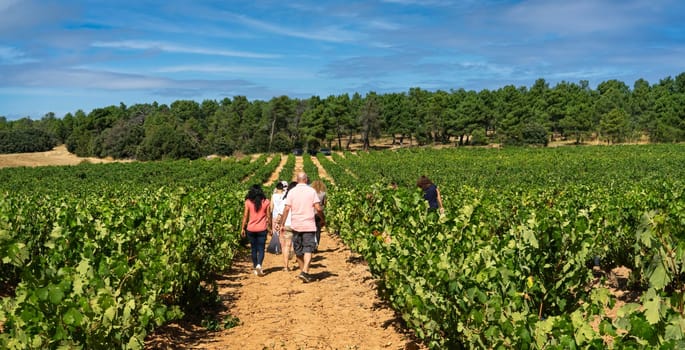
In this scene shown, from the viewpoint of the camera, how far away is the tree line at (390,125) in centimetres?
8231

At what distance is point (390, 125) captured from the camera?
99562 mm

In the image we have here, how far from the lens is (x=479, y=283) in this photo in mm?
5051

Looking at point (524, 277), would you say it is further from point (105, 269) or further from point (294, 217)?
point (294, 217)

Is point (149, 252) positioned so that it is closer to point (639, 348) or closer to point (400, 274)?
point (400, 274)

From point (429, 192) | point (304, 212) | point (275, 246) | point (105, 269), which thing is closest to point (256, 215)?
point (304, 212)

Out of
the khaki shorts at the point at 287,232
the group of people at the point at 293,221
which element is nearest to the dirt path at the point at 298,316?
the group of people at the point at 293,221

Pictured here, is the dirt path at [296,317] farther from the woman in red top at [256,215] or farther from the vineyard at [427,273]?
the woman in red top at [256,215]

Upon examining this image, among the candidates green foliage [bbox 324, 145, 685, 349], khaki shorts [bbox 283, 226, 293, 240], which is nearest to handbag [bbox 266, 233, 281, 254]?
khaki shorts [bbox 283, 226, 293, 240]

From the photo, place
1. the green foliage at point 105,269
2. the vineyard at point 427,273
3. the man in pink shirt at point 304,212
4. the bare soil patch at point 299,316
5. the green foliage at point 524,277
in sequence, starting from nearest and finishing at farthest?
1. the green foliage at point 524,277
2. the vineyard at point 427,273
3. the green foliage at point 105,269
4. the bare soil patch at point 299,316
5. the man in pink shirt at point 304,212

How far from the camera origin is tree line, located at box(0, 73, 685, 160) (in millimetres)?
82312

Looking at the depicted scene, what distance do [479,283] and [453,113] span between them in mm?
94396

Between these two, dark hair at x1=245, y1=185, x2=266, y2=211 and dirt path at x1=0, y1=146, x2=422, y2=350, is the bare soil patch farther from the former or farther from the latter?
dark hair at x1=245, y1=185, x2=266, y2=211

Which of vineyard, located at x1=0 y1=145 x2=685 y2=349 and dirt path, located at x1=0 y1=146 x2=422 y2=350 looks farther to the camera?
dirt path, located at x1=0 y1=146 x2=422 y2=350

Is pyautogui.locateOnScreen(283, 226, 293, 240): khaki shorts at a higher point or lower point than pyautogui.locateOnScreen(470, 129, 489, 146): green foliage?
lower
